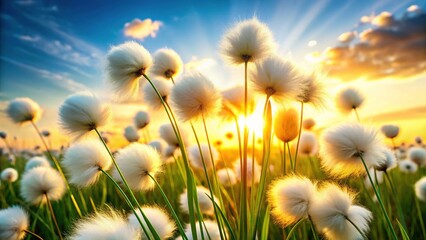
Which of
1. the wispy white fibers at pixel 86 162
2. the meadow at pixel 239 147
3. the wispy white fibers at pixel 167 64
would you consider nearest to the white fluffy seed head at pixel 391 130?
the meadow at pixel 239 147

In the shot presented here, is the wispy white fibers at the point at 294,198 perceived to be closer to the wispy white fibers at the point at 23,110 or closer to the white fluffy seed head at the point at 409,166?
the wispy white fibers at the point at 23,110

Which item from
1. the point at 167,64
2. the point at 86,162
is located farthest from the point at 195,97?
the point at 86,162

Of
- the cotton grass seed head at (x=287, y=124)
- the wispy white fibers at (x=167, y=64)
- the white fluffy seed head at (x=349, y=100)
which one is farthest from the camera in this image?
the white fluffy seed head at (x=349, y=100)

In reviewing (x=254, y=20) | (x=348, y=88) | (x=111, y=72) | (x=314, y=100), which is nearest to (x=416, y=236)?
(x=348, y=88)

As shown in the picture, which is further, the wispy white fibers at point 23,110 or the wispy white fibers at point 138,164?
the wispy white fibers at point 23,110

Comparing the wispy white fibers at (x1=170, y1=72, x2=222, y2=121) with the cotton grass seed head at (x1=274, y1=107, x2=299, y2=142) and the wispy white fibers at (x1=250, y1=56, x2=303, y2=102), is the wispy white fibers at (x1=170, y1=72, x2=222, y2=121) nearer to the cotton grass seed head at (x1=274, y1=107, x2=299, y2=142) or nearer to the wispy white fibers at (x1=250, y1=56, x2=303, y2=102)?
the wispy white fibers at (x1=250, y1=56, x2=303, y2=102)

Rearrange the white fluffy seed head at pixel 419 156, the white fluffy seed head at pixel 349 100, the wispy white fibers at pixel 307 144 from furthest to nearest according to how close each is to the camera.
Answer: the white fluffy seed head at pixel 419 156 < the wispy white fibers at pixel 307 144 < the white fluffy seed head at pixel 349 100
